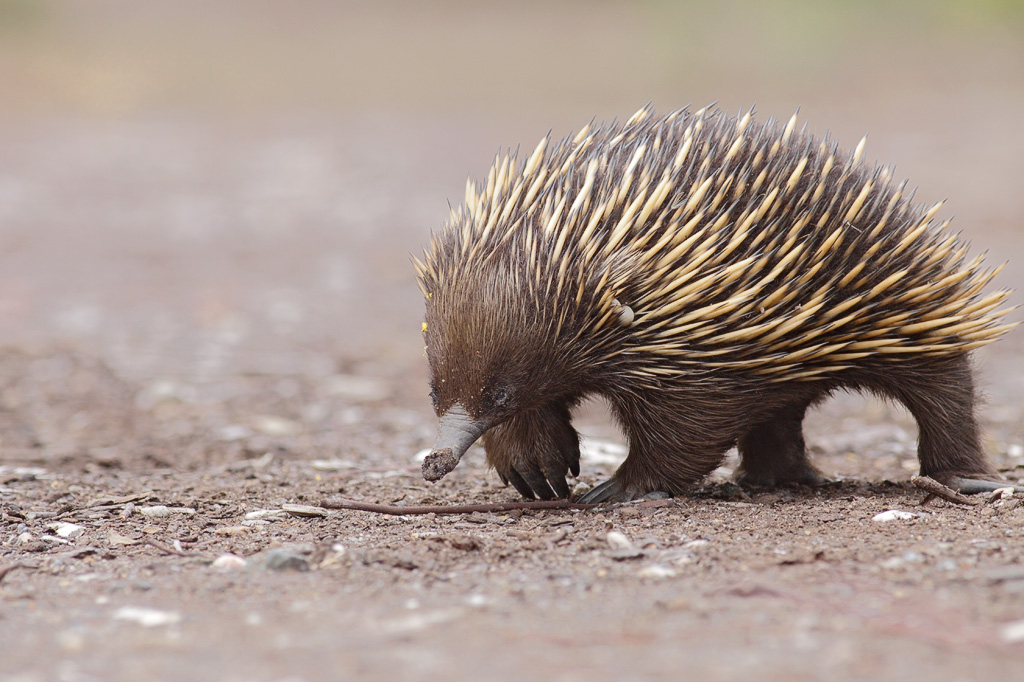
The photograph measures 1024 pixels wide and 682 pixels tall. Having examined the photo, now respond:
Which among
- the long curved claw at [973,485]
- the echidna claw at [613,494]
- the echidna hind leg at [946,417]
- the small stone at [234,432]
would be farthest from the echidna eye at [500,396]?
the small stone at [234,432]

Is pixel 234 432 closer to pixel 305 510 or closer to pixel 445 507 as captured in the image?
pixel 305 510

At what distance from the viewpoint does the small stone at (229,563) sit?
14.1ft

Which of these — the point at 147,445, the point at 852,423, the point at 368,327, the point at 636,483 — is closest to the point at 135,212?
the point at 368,327

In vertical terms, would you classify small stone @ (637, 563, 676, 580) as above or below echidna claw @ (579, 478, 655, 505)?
below

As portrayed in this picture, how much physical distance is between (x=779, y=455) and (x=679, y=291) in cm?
155

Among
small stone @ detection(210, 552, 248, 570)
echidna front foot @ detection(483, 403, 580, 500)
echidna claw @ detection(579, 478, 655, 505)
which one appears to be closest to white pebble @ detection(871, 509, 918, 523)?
echidna claw @ detection(579, 478, 655, 505)

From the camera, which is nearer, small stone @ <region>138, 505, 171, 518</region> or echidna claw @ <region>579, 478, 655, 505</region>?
small stone @ <region>138, 505, 171, 518</region>

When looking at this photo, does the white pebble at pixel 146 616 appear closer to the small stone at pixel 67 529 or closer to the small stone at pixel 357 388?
the small stone at pixel 67 529

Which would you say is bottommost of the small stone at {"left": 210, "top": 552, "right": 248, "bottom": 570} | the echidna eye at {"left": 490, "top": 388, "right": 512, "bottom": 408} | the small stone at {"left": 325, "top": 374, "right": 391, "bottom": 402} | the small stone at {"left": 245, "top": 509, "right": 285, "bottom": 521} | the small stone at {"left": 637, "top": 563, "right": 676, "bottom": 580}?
the small stone at {"left": 637, "top": 563, "right": 676, "bottom": 580}

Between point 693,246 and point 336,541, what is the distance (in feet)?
5.72

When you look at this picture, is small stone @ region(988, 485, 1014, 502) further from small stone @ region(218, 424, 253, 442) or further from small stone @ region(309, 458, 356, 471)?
small stone @ region(218, 424, 253, 442)

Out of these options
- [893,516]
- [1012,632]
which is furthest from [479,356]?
[1012,632]

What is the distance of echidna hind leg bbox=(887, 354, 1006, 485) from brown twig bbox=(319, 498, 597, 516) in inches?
59.5

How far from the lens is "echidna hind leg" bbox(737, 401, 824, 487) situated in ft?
19.4
